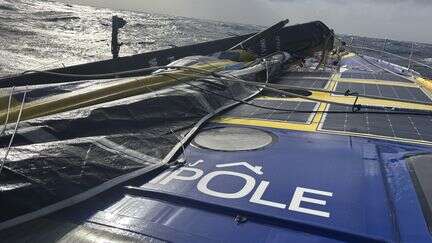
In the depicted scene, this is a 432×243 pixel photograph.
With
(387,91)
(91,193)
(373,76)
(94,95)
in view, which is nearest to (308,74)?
(373,76)

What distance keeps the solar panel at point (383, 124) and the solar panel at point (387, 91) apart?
1.92 m

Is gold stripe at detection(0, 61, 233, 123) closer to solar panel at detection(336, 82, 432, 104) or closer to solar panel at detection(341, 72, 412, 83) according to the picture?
solar panel at detection(336, 82, 432, 104)

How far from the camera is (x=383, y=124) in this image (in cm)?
611

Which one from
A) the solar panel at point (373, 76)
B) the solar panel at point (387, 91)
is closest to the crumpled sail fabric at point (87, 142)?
the solar panel at point (387, 91)

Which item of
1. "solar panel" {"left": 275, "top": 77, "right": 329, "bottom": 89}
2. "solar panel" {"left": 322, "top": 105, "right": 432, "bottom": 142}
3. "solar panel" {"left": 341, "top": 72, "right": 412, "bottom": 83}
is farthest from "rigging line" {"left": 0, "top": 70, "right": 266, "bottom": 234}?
"solar panel" {"left": 341, "top": 72, "right": 412, "bottom": 83}

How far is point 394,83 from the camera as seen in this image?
1029cm

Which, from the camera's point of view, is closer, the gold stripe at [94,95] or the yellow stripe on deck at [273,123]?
the gold stripe at [94,95]

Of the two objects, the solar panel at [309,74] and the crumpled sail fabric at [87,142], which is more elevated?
the solar panel at [309,74]

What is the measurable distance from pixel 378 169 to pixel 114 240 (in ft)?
9.59

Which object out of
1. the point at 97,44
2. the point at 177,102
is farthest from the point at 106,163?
the point at 97,44

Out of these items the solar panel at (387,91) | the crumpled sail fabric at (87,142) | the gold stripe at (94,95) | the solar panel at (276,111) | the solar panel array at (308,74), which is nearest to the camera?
the crumpled sail fabric at (87,142)

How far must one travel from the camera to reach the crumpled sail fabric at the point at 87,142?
3.15m

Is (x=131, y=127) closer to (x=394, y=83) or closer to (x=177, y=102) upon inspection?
(x=177, y=102)

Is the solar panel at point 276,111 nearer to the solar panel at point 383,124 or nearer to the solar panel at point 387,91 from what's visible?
the solar panel at point 383,124
